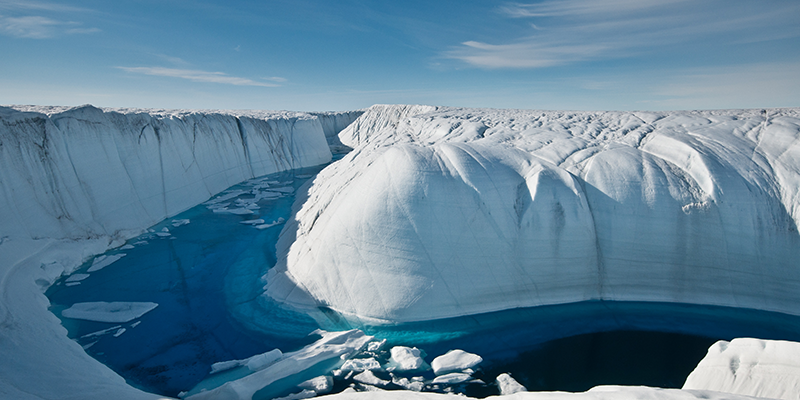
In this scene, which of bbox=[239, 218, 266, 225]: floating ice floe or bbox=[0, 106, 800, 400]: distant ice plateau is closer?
bbox=[0, 106, 800, 400]: distant ice plateau

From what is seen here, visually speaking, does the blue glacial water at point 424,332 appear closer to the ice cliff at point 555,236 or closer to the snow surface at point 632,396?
the ice cliff at point 555,236

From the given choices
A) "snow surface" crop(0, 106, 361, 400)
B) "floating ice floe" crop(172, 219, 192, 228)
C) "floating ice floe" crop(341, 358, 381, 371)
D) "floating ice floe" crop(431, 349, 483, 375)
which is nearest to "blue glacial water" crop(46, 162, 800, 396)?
"floating ice floe" crop(431, 349, 483, 375)

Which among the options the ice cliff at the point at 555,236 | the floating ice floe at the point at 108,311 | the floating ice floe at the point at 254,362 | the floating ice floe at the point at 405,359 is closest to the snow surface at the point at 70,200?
the floating ice floe at the point at 108,311

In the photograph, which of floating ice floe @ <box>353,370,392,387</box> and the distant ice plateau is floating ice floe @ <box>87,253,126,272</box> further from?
floating ice floe @ <box>353,370,392,387</box>

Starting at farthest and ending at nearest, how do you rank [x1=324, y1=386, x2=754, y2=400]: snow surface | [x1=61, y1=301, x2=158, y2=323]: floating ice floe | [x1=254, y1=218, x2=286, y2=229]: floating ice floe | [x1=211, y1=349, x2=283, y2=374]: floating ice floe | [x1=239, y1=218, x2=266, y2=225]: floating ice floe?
1. [x1=239, y1=218, x2=266, y2=225]: floating ice floe
2. [x1=254, y1=218, x2=286, y2=229]: floating ice floe
3. [x1=61, y1=301, x2=158, y2=323]: floating ice floe
4. [x1=211, y1=349, x2=283, y2=374]: floating ice floe
5. [x1=324, y1=386, x2=754, y2=400]: snow surface

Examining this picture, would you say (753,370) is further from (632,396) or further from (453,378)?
(453,378)
